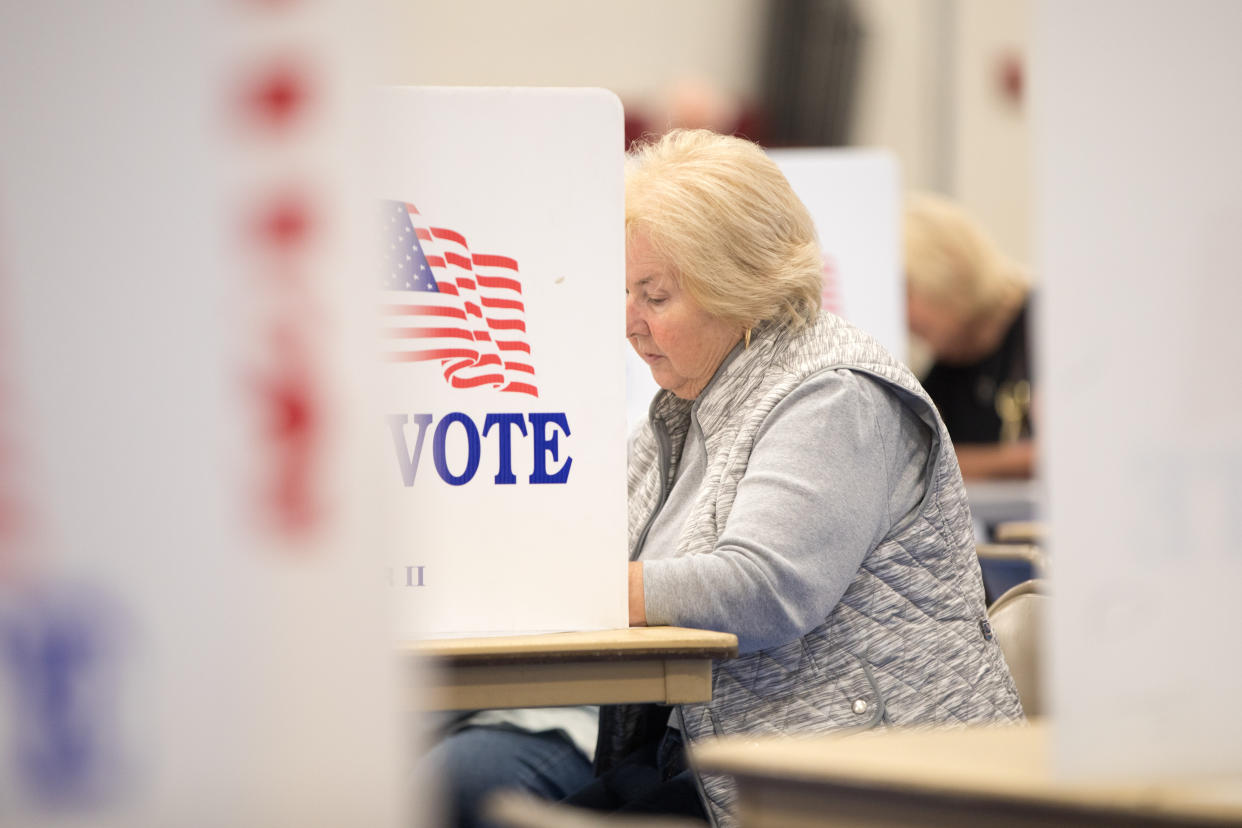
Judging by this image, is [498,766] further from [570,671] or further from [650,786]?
[570,671]

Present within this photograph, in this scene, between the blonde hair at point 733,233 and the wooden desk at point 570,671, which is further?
the blonde hair at point 733,233

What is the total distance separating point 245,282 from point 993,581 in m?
2.26

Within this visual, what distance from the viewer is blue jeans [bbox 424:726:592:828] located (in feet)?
6.70

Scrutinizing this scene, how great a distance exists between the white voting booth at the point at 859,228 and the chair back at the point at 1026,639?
1.54m

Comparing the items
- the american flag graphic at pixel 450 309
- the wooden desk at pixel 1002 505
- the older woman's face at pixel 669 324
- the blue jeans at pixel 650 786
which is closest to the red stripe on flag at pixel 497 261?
the american flag graphic at pixel 450 309

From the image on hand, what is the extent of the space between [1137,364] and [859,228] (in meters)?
2.62

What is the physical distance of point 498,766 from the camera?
6.77ft

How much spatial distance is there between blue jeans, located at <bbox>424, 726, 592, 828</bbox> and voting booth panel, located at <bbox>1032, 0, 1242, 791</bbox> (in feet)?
3.80

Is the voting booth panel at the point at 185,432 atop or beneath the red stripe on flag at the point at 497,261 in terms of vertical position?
beneath

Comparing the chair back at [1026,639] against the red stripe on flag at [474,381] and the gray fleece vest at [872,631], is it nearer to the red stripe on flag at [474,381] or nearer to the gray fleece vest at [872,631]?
the gray fleece vest at [872,631]

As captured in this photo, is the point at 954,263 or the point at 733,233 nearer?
the point at 733,233

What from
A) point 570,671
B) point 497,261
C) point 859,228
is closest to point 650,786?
point 570,671

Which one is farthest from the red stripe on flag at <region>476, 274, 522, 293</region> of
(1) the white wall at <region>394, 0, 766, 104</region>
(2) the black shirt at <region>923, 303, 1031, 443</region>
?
(1) the white wall at <region>394, 0, 766, 104</region>

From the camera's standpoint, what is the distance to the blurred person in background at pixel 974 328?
4379 millimetres
